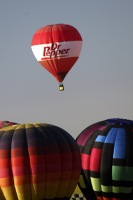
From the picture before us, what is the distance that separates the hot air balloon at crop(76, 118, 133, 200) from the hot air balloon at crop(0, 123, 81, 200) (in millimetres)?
2618

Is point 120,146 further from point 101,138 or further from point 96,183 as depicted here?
point 96,183

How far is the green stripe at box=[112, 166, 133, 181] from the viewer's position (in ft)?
111

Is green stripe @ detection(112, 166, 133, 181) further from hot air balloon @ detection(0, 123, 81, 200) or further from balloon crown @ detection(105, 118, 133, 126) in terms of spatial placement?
hot air balloon @ detection(0, 123, 81, 200)

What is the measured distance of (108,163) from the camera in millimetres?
34062

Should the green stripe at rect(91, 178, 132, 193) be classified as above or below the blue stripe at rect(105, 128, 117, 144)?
below

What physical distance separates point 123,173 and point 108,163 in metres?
0.54

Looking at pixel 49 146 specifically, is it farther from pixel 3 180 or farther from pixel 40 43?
pixel 40 43

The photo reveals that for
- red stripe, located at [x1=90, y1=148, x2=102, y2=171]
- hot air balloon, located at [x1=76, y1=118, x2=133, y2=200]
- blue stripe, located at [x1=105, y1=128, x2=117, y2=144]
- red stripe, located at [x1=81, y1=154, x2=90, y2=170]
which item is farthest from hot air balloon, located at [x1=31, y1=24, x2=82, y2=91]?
red stripe, located at [x1=90, y1=148, x2=102, y2=171]

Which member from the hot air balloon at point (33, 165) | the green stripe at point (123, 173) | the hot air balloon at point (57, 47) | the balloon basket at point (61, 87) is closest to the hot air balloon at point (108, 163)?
the green stripe at point (123, 173)

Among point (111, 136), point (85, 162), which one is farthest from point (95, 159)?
point (111, 136)

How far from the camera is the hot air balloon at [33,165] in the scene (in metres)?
31.1

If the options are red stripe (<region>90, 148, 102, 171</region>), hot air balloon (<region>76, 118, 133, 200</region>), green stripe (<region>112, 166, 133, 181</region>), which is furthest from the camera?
red stripe (<region>90, 148, 102, 171</region>)

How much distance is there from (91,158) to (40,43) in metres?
7.68

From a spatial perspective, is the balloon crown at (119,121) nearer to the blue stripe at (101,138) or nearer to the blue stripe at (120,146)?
the blue stripe at (120,146)
